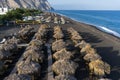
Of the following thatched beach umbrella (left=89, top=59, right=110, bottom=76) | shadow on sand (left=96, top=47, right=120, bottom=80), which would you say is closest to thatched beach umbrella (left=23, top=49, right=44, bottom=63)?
thatched beach umbrella (left=89, top=59, right=110, bottom=76)

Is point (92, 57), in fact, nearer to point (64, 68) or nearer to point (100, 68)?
point (100, 68)

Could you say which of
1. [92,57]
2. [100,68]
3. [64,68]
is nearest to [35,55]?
[64,68]

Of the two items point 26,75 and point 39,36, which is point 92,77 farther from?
point 39,36

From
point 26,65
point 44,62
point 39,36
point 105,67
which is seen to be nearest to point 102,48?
point 39,36

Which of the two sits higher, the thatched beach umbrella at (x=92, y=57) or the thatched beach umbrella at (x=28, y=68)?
the thatched beach umbrella at (x=28, y=68)

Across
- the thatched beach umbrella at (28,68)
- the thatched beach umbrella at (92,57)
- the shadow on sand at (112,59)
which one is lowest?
the shadow on sand at (112,59)

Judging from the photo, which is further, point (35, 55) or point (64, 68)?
point (35, 55)

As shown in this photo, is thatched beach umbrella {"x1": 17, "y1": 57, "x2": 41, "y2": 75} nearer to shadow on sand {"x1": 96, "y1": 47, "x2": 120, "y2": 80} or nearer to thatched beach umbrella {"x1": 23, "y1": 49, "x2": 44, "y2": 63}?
thatched beach umbrella {"x1": 23, "y1": 49, "x2": 44, "y2": 63}

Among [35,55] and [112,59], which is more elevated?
[35,55]

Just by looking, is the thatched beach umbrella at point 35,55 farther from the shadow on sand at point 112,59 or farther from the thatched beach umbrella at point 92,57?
the shadow on sand at point 112,59

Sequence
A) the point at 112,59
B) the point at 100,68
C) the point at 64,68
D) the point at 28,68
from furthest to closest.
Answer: the point at 112,59 → the point at 100,68 → the point at 28,68 → the point at 64,68

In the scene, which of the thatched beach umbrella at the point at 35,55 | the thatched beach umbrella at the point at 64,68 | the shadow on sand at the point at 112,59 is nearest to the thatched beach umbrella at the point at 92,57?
the shadow on sand at the point at 112,59

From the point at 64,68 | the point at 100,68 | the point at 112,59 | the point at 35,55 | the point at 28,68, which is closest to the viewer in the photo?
the point at 64,68

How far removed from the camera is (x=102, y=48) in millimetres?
43188
